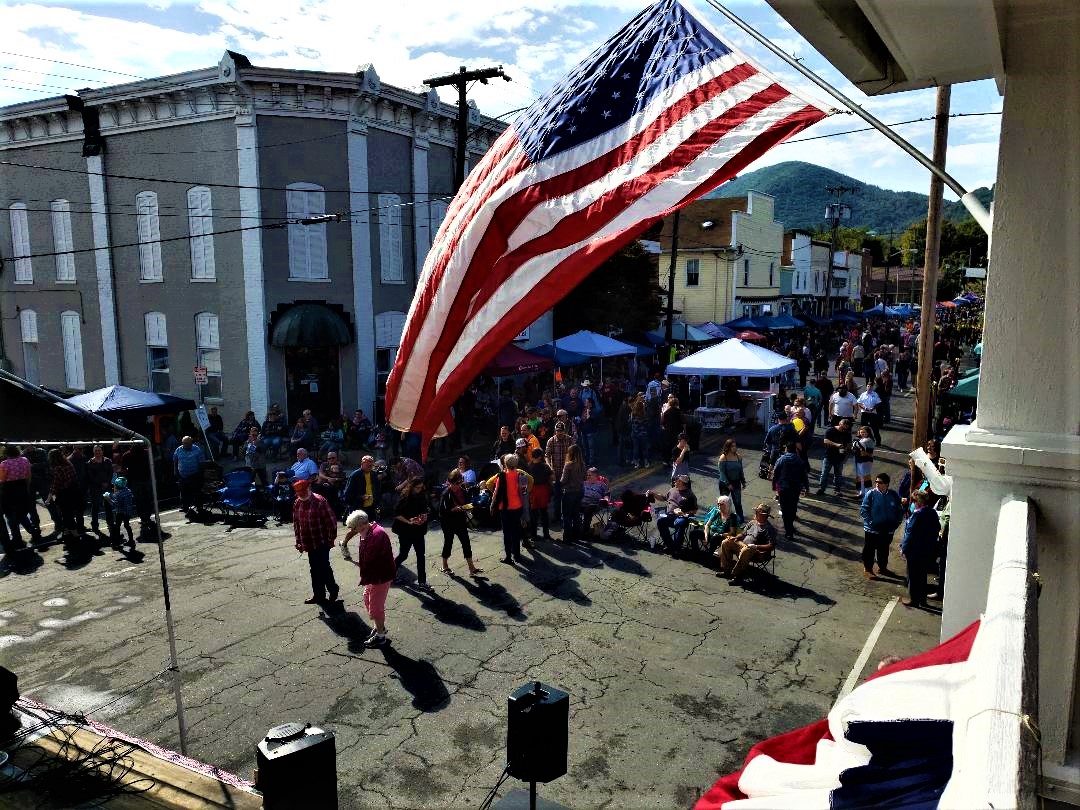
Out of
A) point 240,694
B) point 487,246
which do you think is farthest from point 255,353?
point 487,246

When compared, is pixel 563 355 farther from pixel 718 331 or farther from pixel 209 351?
pixel 718 331

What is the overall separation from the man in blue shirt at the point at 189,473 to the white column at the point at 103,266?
11431mm

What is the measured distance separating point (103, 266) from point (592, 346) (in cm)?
1554

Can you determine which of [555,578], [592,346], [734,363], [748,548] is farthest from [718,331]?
[555,578]

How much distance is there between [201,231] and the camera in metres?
22.2

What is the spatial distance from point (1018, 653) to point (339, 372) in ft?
73.4

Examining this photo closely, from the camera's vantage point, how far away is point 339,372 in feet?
74.7

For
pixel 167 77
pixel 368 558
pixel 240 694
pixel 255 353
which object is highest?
pixel 167 77

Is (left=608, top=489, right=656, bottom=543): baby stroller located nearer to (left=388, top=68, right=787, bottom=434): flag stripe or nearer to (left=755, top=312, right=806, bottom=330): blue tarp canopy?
(left=388, top=68, right=787, bottom=434): flag stripe

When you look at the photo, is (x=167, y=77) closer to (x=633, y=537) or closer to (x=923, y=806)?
(x=633, y=537)

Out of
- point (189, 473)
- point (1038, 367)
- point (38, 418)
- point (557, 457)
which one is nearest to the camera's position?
point (1038, 367)

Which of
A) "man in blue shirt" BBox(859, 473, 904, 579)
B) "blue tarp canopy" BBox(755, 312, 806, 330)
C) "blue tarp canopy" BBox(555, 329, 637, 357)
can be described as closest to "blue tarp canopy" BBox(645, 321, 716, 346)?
"blue tarp canopy" BBox(755, 312, 806, 330)

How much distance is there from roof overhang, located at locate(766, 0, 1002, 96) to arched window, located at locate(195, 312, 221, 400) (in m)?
21.3

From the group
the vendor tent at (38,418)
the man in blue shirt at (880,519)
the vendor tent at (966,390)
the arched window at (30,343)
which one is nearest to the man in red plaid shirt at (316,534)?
the vendor tent at (38,418)
